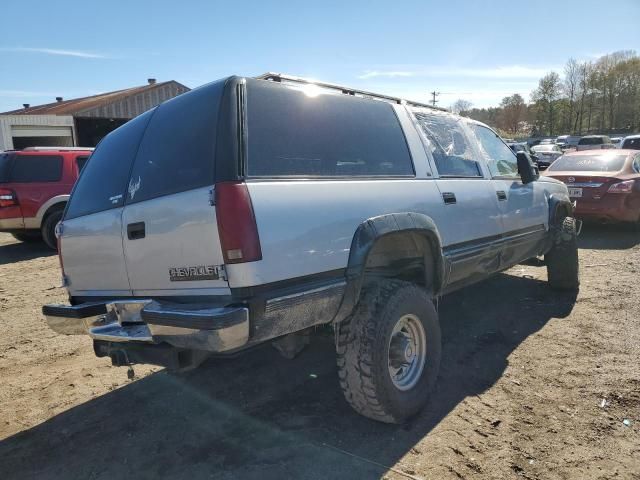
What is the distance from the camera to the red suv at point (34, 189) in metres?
8.74

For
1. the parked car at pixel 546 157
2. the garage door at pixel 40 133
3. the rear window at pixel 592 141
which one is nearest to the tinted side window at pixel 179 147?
the garage door at pixel 40 133

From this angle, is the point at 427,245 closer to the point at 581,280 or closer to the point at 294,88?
the point at 294,88

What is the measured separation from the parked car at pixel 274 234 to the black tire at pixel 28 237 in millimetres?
7104

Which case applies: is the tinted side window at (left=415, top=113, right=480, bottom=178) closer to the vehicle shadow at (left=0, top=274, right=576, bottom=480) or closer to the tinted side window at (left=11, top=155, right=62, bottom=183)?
the vehicle shadow at (left=0, top=274, right=576, bottom=480)

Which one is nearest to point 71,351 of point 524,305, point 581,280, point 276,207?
point 276,207

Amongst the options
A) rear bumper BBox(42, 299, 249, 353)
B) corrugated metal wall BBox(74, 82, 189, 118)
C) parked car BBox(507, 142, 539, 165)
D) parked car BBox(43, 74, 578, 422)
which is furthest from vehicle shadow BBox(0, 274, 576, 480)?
corrugated metal wall BBox(74, 82, 189, 118)

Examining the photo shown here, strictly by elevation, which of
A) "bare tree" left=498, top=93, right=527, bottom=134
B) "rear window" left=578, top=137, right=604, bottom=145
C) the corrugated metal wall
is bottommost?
"rear window" left=578, top=137, right=604, bottom=145

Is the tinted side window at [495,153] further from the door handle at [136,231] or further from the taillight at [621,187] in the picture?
the taillight at [621,187]

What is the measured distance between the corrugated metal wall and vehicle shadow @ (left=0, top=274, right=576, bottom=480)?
2317cm

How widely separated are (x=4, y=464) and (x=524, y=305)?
476cm

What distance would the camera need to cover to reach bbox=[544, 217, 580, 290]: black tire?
210 inches

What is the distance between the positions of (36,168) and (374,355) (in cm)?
885

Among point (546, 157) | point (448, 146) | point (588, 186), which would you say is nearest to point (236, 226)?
point (448, 146)

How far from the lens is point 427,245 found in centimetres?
329
